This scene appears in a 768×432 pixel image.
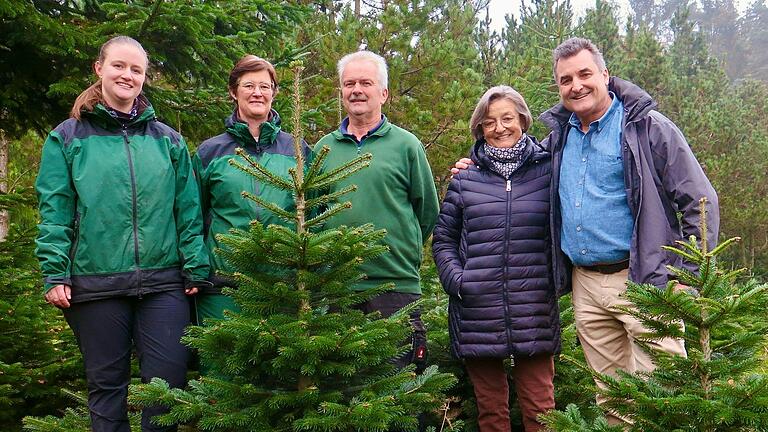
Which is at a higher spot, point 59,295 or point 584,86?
point 584,86

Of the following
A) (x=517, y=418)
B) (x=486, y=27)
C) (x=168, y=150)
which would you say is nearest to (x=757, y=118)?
(x=486, y=27)

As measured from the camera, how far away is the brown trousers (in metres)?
3.67

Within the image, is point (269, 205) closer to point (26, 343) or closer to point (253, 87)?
point (253, 87)

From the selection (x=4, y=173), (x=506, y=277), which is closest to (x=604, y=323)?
(x=506, y=277)

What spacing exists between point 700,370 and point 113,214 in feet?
9.12

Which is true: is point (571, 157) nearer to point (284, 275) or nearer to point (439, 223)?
point (439, 223)

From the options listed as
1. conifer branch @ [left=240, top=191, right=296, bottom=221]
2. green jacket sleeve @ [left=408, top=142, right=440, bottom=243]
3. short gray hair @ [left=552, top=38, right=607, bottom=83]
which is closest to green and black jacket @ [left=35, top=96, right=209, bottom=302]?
conifer branch @ [left=240, top=191, right=296, bottom=221]

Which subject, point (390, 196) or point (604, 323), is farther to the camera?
point (390, 196)

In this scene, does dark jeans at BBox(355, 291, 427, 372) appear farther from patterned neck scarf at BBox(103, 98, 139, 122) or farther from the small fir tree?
patterned neck scarf at BBox(103, 98, 139, 122)

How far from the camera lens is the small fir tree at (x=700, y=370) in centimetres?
220

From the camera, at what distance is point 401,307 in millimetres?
3764

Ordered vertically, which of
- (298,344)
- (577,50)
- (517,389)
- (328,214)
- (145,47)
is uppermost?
(145,47)

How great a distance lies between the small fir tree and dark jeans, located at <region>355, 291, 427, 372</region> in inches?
52.3

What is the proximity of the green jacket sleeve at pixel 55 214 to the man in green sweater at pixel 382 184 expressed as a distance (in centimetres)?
138
